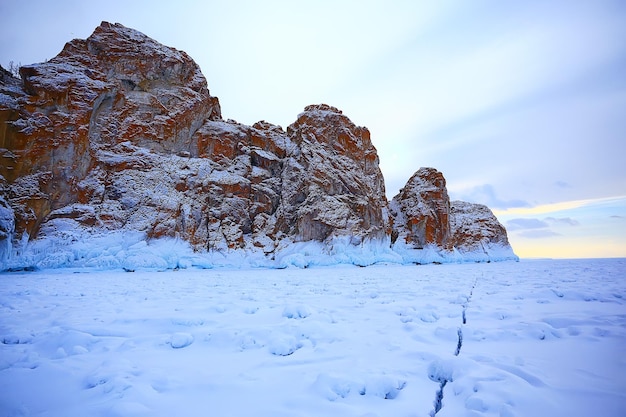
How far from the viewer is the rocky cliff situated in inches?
1158

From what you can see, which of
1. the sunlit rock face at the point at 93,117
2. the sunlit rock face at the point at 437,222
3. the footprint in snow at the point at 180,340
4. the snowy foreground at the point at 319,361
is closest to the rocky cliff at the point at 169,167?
the sunlit rock face at the point at 93,117

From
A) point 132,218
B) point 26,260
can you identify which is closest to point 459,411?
point 26,260

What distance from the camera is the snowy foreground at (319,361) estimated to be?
9.14 ft

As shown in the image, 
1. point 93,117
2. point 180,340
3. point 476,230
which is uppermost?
point 93,117

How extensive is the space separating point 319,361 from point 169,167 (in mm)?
38179

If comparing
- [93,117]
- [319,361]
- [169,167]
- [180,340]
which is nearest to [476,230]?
[169,167]

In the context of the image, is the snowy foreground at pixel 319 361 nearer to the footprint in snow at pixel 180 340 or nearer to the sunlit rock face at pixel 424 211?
the footprint in snow at pixel 180 340

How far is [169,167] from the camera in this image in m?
37.4

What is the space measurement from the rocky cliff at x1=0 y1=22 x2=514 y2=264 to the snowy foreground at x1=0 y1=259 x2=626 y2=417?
90.7ft

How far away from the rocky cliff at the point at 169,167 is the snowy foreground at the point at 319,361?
90.7 ft

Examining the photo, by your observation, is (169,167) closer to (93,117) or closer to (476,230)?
(93,117)

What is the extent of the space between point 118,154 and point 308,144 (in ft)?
75.1

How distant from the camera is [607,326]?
15.3 ft

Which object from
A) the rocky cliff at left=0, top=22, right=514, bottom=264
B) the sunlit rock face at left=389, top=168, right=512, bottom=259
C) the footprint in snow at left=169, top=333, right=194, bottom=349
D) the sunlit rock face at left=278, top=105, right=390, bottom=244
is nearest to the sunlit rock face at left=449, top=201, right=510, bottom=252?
the sunlit rock face at left=389, top=168, right=512, bottom=259
